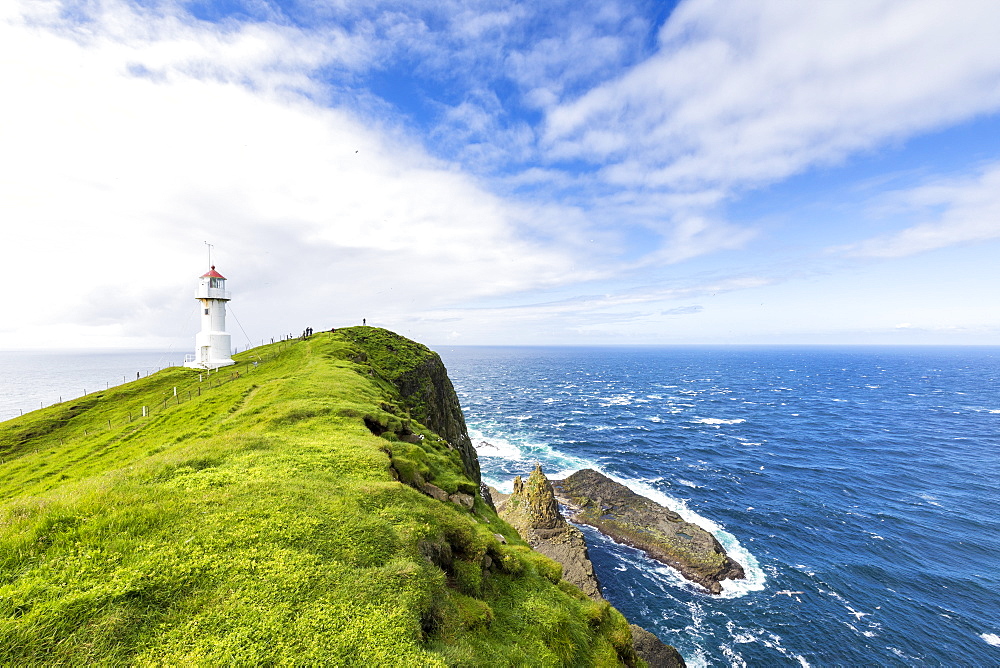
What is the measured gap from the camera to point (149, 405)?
137 feet

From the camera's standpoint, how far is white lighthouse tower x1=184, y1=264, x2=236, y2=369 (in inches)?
2184

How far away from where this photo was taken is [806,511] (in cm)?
4931

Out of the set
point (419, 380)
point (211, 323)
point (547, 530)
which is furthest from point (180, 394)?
point (547, 530)

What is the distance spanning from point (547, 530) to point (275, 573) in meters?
37.1

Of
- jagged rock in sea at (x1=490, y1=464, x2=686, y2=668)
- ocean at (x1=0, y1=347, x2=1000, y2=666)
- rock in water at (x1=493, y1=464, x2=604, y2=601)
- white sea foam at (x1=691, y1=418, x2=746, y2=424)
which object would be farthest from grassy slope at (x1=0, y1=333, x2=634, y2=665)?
white sea foam at (x1=691, y1=418, x2=746, y2=424)

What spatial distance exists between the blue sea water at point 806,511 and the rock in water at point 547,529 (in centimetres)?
326

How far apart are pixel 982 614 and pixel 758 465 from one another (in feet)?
105

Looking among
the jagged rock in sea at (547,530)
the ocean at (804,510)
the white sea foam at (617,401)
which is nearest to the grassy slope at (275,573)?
the jagged rock in sea at (547,530)

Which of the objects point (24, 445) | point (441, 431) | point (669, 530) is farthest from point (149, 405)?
point (669, 530)

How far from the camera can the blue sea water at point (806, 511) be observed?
30.8 m

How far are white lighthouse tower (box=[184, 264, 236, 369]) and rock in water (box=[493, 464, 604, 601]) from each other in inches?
1844

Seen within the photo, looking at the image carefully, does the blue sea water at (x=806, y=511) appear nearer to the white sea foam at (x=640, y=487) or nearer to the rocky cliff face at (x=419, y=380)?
the white sea foam at (x=640, y=487)

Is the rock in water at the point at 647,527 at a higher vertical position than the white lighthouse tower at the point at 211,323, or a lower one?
lower

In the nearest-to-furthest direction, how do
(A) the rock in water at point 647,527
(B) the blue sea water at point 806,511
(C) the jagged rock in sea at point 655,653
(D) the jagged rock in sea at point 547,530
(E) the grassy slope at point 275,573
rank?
1. (E) the grassy slope at point 275,573
2. (C) the jagged rock in sea at point 655,653
3. (B) the blue sea water at point 806,511
4. (D) the jagged rock in sea at point 547,530
5. (A) the rock in water at point 647,527
